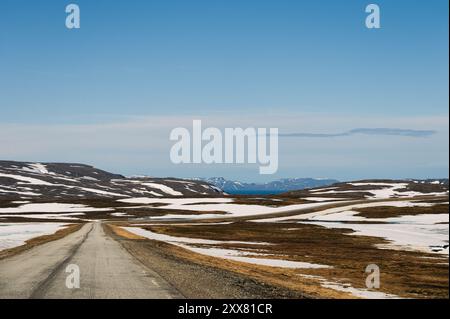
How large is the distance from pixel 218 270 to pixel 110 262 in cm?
645

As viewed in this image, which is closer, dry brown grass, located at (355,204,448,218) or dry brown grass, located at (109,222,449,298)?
dry brown grass, located at (109,222,449,298)

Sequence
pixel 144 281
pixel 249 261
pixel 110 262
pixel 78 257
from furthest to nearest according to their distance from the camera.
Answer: pixel 249 261 < pixel 78 257 < pixel 110 262 < pixel 144 281

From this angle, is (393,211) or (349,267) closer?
(349,267)

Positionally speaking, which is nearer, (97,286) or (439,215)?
(97,286)

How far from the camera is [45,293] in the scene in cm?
1928

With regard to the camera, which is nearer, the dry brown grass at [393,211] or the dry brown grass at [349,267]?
the dry brown grass at [349,267]

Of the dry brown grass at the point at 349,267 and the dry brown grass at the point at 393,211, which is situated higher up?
the dry brown grass at the point at 349,267

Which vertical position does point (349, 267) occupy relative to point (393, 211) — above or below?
above

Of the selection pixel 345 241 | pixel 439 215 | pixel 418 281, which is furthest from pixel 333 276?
pixel 439 215

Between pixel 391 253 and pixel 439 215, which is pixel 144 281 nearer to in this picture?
pixel 391 253

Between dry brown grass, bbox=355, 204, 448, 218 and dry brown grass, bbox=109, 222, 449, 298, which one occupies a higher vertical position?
dry brown grass, bbox=109, 222, 449, 298

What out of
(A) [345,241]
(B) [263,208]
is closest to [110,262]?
(A) [345,241]

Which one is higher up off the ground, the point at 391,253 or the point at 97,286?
the point at 97,286
